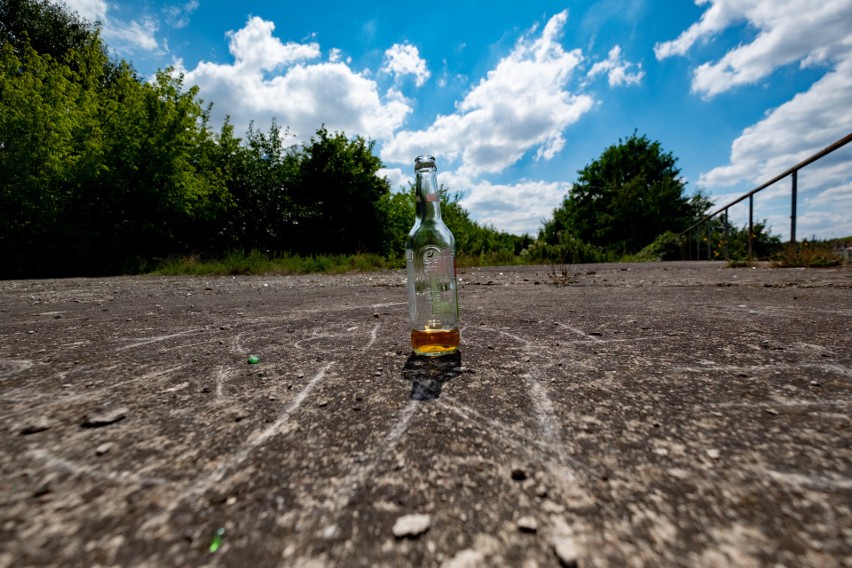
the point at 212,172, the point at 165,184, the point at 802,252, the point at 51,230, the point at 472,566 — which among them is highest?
the point at 212,172

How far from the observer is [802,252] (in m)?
6.22

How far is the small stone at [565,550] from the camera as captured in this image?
479mm

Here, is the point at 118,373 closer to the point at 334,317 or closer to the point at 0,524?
the point at 0,524

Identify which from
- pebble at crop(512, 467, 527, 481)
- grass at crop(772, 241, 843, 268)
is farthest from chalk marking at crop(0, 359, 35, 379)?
grass at crop(772, 241, 843, 268)

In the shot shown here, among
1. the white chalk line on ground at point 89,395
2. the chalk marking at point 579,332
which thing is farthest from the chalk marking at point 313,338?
the chalk marking at point 579,332

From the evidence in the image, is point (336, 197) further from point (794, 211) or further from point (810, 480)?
point (810, 480)

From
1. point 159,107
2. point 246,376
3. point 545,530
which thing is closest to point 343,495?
point 545,530

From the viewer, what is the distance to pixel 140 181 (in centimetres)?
1131

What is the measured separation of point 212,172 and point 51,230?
4719mm

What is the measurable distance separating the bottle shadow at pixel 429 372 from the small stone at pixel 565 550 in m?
0.52

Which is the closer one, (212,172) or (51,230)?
(51,230)

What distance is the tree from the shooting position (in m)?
23.1

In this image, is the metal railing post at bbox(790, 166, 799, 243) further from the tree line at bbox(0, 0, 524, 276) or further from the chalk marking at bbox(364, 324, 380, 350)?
the tree line at bbox(0, 0, 524, 276)

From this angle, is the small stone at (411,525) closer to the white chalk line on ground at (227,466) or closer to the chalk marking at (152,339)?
the white chalk line on ground at (227,466)
